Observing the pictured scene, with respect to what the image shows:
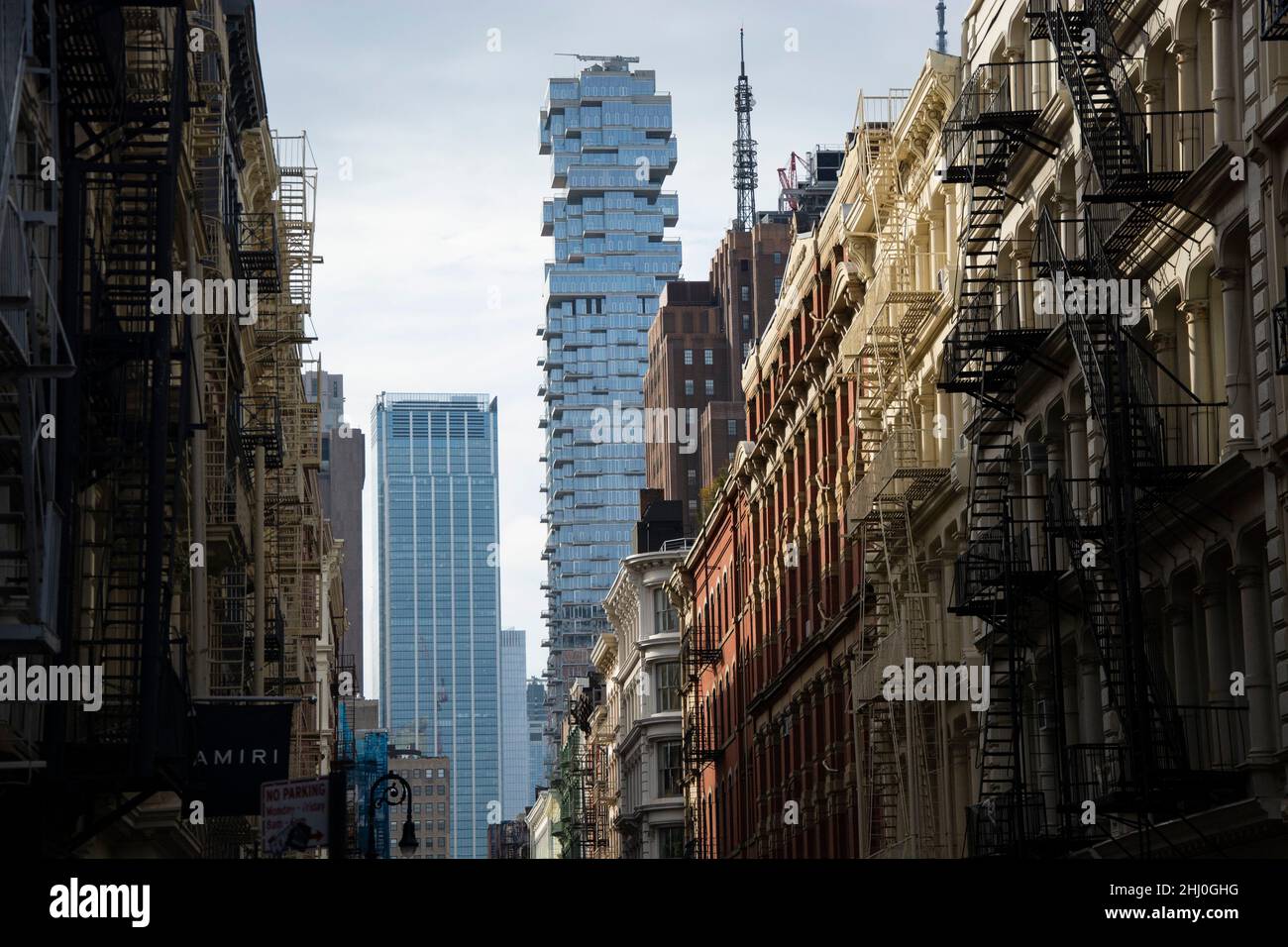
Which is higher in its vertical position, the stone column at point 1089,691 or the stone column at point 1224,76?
the stone column at point 1224,76

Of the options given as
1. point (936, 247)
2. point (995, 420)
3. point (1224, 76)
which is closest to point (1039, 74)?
point (995, 420)

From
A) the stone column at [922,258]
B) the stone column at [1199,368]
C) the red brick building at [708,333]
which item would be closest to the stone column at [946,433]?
the stone column at [922,258]

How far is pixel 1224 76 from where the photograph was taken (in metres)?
28.9

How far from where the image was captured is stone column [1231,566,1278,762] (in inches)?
1073

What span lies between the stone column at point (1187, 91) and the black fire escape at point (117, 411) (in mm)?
13581

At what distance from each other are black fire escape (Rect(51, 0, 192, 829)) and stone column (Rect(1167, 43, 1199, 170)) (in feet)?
44.6

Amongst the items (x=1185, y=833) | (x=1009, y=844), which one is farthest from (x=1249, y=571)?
(x=1009, y=844)

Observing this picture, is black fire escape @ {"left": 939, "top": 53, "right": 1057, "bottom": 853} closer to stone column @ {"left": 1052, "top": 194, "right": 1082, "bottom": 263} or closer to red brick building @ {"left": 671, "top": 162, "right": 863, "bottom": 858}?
stone column @ {"left": 1052, "top": 194, "right": 1082, "bottom": 263}

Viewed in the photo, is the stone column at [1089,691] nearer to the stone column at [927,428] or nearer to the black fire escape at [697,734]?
the stone column at [927,428]

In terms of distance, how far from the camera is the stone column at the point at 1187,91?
30.1 meters

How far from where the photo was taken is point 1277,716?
2722 centimetres

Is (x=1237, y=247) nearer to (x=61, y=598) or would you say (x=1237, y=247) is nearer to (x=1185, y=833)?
(x=1185, y=833)
